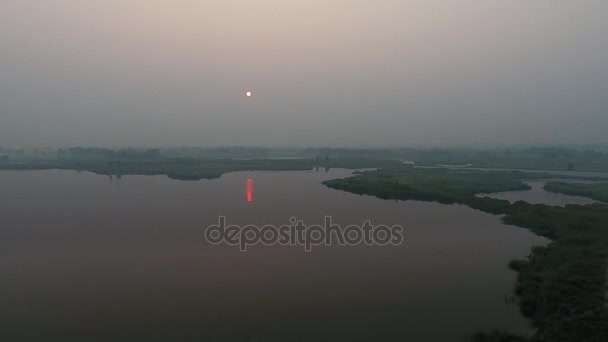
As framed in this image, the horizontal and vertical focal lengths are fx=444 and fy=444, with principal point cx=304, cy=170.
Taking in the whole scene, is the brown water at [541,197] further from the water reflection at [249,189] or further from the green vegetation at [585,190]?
the water reflection at [249,189]

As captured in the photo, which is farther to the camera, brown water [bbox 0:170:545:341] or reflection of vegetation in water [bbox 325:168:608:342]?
brown water [bbox 0:170:545:341]

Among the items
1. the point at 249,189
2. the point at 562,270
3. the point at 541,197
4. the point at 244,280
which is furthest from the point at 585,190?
the point at 244,280

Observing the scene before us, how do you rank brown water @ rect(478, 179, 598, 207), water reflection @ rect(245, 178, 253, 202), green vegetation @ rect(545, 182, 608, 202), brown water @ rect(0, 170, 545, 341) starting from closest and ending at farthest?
brown water @ rect(0, 170, 545, 341)
brown water @ rect(478, 179, 598, 207)
water reflection @ rect(245, 178, 253, 202)
green vegetation @ rect(545, 182, 608, 202)

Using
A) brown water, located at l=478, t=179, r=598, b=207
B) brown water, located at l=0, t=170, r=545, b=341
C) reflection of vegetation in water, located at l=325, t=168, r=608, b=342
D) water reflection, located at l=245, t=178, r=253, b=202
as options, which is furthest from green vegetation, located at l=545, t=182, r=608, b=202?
water reflection, located at l=245, t=178, r=253, b=202

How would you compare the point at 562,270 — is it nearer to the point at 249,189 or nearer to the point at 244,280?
the point at 244,280

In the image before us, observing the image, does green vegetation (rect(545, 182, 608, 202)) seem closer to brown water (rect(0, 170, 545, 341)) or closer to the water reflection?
brown water (rect(0, 170, 545, 341))

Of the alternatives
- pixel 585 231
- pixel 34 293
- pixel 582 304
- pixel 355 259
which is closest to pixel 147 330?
pixel 34 293

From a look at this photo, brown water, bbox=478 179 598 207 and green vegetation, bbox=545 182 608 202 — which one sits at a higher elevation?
green vegetation, bbox=545 182 608 202

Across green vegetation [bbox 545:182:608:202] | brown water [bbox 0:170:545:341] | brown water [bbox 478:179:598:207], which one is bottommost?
brown water [bbox 0:170:545:341]
